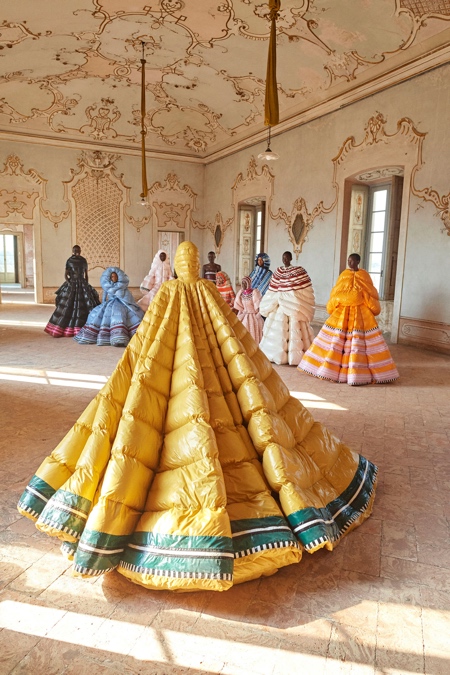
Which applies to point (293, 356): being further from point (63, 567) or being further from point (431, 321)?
point (63, 567)

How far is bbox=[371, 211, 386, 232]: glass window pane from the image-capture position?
32.0ft

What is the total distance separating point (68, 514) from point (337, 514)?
50.9 inches

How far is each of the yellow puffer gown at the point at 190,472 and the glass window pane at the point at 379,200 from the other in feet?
26.8

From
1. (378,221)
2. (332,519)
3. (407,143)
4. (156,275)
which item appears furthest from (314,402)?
(156,275)

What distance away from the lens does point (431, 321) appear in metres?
7.88

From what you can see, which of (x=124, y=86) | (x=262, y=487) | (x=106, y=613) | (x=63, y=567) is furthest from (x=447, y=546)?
(x=124, y=86)

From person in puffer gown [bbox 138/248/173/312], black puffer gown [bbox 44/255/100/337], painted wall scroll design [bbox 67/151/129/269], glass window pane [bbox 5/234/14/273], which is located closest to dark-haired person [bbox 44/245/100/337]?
black puffer gown [bbox 44/255/100/337]

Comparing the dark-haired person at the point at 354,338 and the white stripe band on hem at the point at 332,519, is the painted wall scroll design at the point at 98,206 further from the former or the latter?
the white stripe band on hem at the point at 332,519

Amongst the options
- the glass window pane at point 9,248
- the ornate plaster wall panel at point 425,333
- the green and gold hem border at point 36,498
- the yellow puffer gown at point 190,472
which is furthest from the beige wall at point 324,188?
the glass window pane at point 9,248

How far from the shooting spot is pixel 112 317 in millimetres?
8312

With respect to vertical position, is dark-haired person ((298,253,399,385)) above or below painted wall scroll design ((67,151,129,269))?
below

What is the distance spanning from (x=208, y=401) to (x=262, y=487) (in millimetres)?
465

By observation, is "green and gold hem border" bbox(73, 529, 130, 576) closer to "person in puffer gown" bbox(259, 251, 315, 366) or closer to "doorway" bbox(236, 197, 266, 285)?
"person in puffer gown" bbox(259, 251, 315, 366)

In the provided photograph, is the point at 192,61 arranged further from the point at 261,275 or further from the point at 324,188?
the point at 261,275
